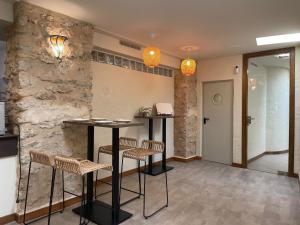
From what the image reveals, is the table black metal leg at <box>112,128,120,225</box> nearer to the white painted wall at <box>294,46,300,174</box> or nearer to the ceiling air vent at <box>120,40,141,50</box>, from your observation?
the ceiling air vent at <box>120,40,141,50</box>

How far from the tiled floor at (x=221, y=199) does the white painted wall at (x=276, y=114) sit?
6.77ft

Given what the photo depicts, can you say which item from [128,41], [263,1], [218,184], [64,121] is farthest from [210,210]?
[128,41]

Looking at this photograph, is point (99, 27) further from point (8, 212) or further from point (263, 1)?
point (8, 212)

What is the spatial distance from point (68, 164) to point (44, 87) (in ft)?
3.76

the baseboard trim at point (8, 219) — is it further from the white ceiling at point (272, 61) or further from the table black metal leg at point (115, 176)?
the white ceiling at point (272, 61)

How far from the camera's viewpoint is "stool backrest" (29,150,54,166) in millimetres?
2141

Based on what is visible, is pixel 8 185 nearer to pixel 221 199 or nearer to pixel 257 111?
pixel 221 199

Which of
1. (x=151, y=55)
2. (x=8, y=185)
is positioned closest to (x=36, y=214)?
(x=8, y=185)

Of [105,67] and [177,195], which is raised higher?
[105,67]

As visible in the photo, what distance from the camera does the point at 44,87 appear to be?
2.61m

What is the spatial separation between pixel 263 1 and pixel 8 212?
377 centimetres

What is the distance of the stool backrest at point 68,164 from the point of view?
1929 millimetres

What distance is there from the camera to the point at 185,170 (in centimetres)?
453

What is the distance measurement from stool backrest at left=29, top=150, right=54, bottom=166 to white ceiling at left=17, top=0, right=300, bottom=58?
1736 millimetres
